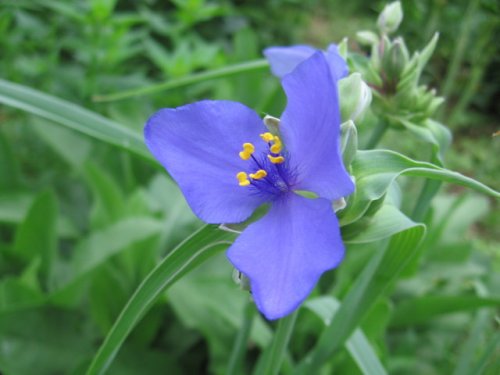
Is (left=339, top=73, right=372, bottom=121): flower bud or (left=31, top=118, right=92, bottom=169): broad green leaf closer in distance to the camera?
(left=339, top=73, right=372, bottom=121): flower bud

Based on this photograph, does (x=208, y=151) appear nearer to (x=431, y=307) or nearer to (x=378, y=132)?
(x=378, y=132)

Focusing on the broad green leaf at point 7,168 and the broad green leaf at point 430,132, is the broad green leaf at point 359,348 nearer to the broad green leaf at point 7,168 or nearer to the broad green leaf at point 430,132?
the broad green leaf at point 430,132

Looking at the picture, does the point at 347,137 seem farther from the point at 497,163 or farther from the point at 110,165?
the point at 497,163

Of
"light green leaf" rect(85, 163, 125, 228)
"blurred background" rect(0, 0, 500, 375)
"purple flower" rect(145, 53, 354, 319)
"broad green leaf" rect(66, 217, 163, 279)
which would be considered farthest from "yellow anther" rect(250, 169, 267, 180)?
"light green leaf" rect(85, 163, 125, 228)

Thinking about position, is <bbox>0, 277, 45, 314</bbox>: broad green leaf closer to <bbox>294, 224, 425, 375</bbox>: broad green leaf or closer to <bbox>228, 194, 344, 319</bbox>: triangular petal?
<bbox>294, 224, 425, 375</bbox>: broad green leaf

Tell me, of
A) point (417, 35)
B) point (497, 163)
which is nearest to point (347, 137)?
point (417, 35)

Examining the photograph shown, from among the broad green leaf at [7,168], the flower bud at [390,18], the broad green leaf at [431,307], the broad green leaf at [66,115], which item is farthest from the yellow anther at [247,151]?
the broad green leaf at [7,168]

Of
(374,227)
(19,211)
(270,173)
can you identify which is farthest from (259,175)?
(19,211)

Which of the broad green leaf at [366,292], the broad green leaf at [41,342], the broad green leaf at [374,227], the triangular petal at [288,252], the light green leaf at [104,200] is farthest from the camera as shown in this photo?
the light green leaf at [104,200]
